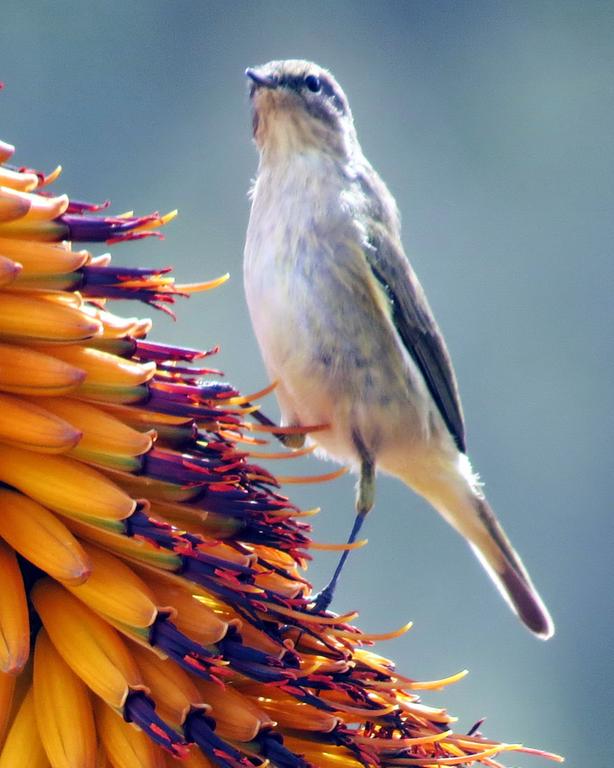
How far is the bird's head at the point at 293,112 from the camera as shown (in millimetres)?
3049

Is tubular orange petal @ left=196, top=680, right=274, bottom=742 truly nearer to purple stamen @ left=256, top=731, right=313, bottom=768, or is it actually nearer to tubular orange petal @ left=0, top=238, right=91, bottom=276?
purple stamen @ left=256, top=731, right=313, bottom=768

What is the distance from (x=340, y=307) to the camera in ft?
9.20

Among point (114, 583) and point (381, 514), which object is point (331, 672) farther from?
point (381, 514)

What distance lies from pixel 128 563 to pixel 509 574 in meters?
2.18

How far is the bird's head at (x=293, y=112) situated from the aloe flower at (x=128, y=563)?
152cm

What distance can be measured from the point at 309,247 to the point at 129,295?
1.33 meters

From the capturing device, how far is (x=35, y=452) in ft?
4.55

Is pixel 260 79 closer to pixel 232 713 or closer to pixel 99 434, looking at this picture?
pixel 99 434

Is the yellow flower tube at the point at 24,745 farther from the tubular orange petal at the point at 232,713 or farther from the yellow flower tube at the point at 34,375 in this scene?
the yellow flower tube at the point at 34,375

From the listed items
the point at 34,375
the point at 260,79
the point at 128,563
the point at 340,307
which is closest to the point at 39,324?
the point at 34,375

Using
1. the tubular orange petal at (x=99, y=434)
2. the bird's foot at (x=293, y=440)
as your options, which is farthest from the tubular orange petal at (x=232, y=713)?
the bird's foot at (x=293, y=440)

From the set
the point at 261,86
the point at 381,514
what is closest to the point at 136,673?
the point at 261,86

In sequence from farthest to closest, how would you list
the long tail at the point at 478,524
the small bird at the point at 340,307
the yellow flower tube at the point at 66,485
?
the long tail at the point at 478,524, the small bird at the point at 340,307, the yellow flower tube at the point at 66,485

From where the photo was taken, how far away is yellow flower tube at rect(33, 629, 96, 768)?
1258mm
